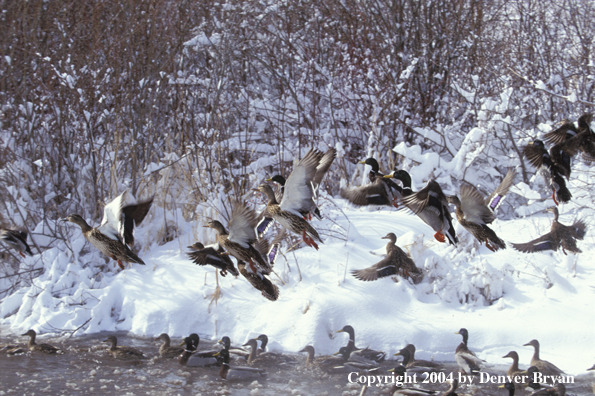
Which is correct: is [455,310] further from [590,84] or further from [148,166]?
[590,84]

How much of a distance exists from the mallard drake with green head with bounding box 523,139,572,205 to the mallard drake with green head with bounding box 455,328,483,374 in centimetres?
191

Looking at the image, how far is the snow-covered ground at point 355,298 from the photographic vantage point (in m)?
5.65

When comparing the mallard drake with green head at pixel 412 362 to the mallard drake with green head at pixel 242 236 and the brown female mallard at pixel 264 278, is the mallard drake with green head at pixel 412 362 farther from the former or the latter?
the mallard drake with green head at pixel 242 236

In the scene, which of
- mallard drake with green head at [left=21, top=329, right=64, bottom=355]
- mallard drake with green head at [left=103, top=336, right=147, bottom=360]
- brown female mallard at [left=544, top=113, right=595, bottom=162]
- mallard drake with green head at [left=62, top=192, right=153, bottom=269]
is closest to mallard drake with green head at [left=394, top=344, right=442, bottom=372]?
brown female mallard at [left=544, top=113, right=595, bottom=162]

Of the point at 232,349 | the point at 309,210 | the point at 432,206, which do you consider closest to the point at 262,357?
the point at 232,349

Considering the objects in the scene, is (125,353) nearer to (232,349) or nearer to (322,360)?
(232,349)

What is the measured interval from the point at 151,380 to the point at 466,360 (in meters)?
2.86

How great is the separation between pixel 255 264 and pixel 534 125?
6962mm

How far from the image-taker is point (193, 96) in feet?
32.7

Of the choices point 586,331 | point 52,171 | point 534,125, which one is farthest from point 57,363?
point 534,125

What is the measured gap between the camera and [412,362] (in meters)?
5.13

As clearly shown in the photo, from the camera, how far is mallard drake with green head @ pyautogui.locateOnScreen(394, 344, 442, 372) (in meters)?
5.00

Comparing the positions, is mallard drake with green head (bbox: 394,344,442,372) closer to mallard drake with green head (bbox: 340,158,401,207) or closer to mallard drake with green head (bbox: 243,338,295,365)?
mallard drake with green head (bbox: 243,338,295,365)

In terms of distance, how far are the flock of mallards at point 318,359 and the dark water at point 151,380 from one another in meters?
0.07
